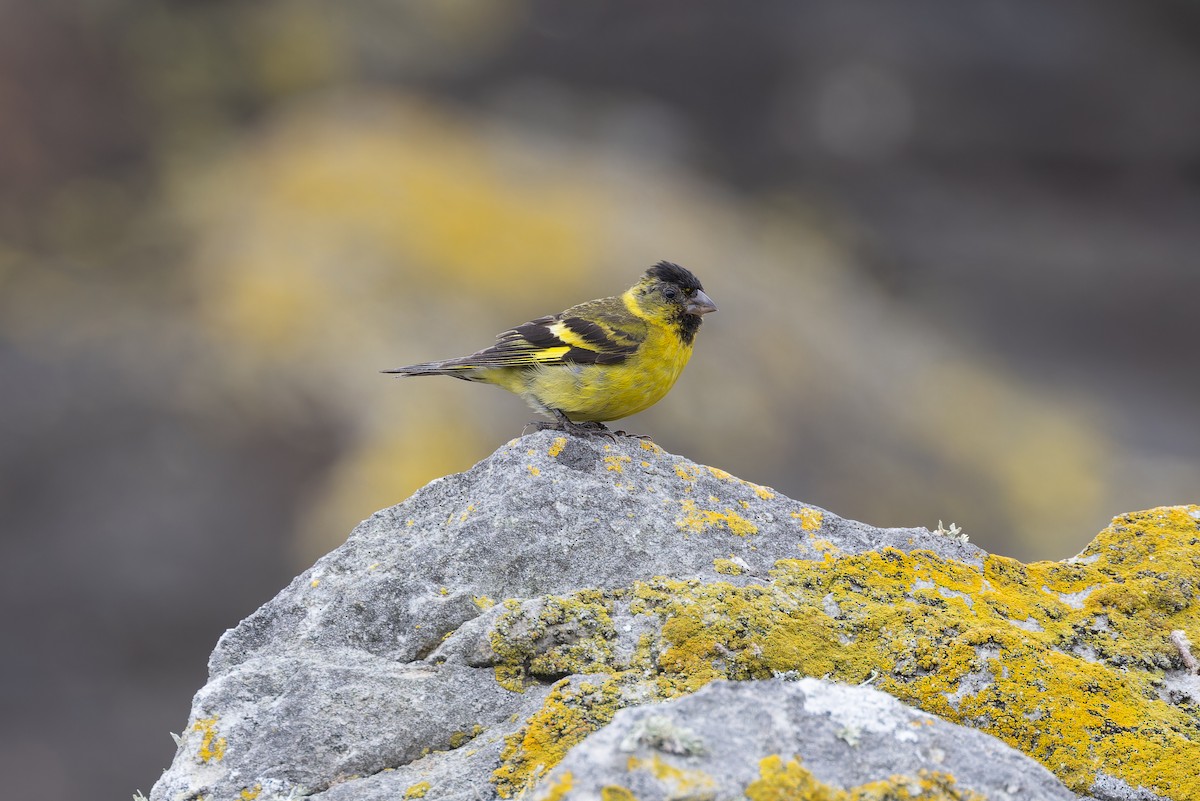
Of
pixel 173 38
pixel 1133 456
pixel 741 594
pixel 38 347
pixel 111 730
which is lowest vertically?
pixel 111 730

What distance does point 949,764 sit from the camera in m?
3.15

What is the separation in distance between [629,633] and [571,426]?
8.14 feet

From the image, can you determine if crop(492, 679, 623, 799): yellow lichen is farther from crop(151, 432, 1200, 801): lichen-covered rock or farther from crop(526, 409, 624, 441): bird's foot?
crop(526, 409, 624, 441): bird's foot

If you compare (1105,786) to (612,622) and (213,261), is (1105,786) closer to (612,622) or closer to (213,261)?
(612,622)

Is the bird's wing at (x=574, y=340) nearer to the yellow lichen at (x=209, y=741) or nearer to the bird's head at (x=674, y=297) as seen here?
the bird's head at (x=674, y=297)

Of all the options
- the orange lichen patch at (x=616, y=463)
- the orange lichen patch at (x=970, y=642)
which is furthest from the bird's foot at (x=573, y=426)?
the orange lichen patch at (x=970, y=642)

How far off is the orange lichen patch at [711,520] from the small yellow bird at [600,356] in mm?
1429

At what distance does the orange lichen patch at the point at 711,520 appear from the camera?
5.31 m

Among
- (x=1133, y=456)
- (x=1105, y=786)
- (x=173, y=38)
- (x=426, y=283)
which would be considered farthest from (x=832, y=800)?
(x=173, y=38)

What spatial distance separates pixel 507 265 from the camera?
59.4 ft

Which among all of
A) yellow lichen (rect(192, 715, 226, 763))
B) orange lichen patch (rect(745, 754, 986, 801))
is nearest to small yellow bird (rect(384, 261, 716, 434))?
yellow lichen (rect(192, 715, 226, 763))

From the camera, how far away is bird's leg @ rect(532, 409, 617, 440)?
6.50 metres

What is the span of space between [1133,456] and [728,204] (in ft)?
28.7

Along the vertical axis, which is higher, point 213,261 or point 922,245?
point 922,245
